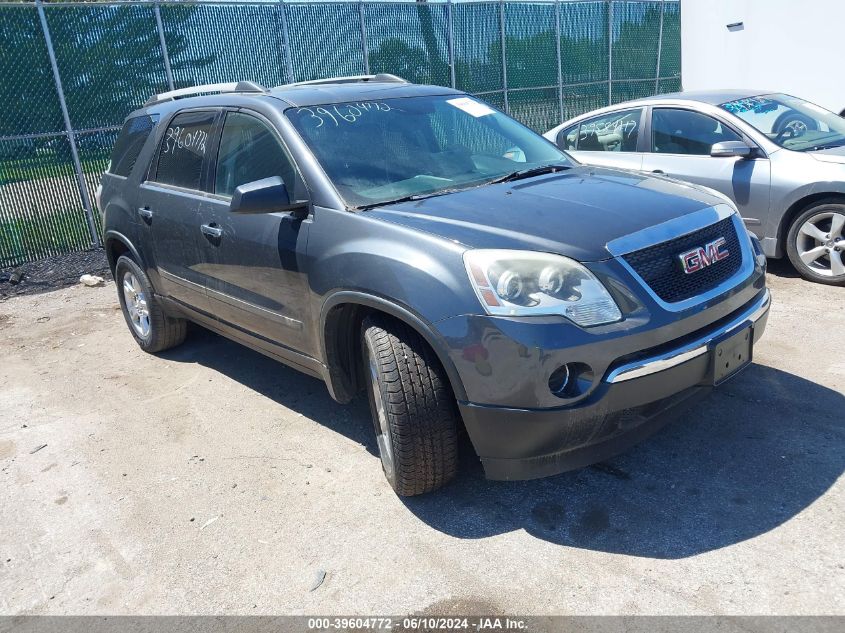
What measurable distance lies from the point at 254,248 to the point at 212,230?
1.48 ft

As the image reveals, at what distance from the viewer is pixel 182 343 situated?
5801 mm

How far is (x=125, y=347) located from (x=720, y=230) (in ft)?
15.4

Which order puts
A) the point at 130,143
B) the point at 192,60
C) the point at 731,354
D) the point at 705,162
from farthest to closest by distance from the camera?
the point at 192,60 < the point at 705,162 < the point at 130,143 < the point at 731,354

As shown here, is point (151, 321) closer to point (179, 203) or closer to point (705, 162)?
point (179, 203)

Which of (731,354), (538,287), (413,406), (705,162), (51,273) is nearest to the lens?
(538,287)

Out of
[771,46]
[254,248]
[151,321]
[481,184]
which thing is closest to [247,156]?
[254,248]

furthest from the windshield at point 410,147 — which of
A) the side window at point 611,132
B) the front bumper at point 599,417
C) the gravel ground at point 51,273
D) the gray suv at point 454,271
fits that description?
the gravel ground at point 51,273

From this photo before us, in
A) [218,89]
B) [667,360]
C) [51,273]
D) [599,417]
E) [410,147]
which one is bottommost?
[51,273]

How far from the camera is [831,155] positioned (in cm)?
576

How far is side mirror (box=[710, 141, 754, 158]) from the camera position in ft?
19.1

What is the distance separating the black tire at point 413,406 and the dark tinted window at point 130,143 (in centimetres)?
292

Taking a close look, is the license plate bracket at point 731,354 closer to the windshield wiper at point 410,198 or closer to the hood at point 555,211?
the hood at point 555,211

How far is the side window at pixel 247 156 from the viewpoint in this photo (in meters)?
3.80

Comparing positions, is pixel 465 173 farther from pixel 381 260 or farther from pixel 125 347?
pixel 125 347
